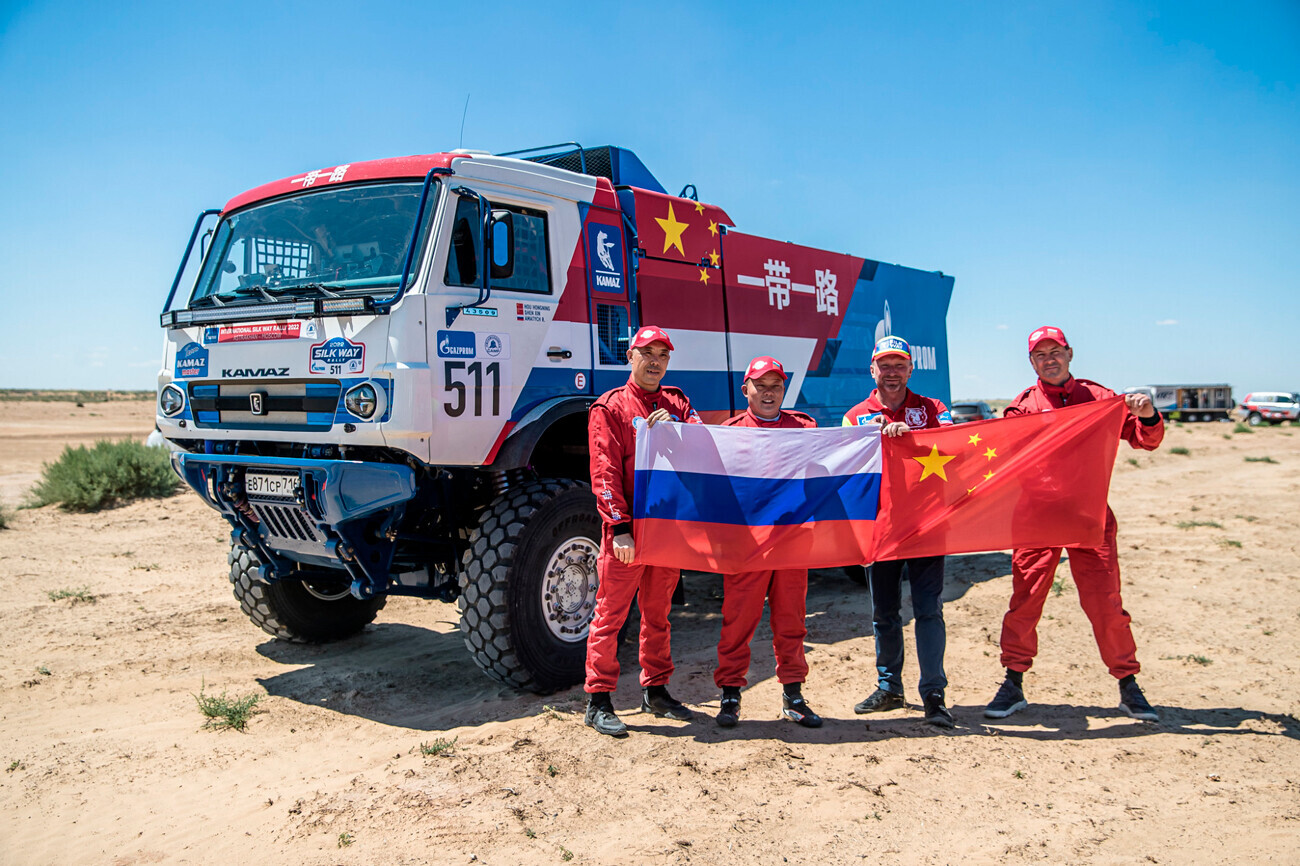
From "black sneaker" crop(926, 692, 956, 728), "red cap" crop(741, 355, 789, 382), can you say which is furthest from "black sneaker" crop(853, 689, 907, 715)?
"red cap" crop(741, 355, 789, 382)

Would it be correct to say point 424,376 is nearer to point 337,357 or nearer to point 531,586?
point 337,357

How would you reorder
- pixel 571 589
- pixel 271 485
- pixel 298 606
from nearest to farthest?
pixel 271 485 → pixel 571 589 → pixel 298 606

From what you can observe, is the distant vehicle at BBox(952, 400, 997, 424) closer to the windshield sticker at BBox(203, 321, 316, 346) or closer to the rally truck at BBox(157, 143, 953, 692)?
the rally truck at BBox(157, 143, 953, 692)

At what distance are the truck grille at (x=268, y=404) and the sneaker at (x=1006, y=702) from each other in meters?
4.25

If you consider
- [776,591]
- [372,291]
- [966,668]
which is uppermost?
[372,291]

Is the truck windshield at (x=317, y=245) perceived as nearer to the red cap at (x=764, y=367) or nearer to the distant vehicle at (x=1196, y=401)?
the red cap at (x=764, y=367)

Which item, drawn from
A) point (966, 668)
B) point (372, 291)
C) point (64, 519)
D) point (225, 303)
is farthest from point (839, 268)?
point (64, 519)

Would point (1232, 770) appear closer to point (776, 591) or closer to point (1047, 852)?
point (1047, 852)

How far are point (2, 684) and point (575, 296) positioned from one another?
4.78m

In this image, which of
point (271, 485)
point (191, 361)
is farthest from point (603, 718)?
point (191, 361)

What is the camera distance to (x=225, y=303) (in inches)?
223

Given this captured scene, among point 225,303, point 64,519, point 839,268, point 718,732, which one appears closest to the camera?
point 718,732

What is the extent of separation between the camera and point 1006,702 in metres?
4.90

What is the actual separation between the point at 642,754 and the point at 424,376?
2.42m
